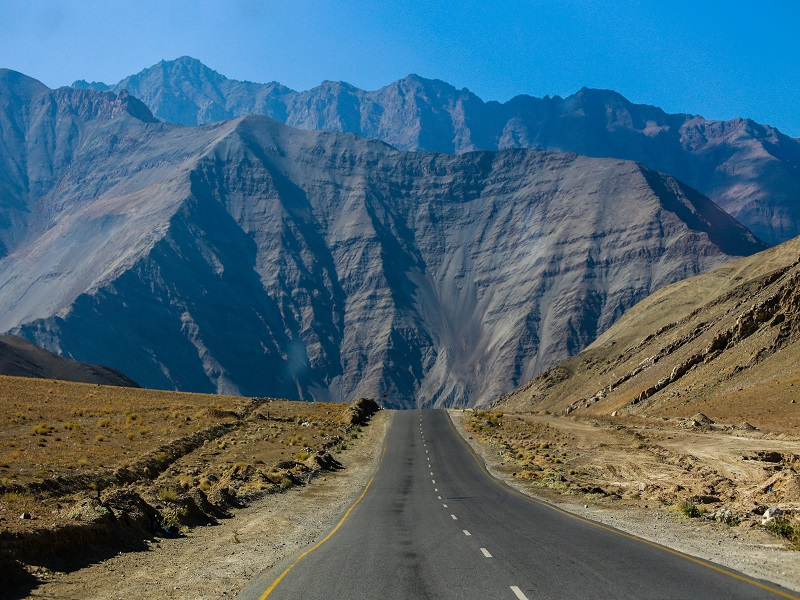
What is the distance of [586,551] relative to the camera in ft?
58.4

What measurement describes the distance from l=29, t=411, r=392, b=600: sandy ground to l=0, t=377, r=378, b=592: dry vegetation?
93 centimetres

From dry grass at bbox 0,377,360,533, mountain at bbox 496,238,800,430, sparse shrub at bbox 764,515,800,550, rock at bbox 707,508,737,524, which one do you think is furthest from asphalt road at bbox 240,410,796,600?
mountain at bbox 496,238,800,430

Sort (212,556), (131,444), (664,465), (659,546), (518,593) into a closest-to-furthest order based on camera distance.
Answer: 1. (518,593)
2. (659,546)
3. (212,556)
4. (131,444)
5. (664,465)

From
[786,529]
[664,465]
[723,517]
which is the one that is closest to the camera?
[786,529]

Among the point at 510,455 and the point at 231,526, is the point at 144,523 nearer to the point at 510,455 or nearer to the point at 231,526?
the point at 231,526

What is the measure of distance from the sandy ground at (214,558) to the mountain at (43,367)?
101011mm

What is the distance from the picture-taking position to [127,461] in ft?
121

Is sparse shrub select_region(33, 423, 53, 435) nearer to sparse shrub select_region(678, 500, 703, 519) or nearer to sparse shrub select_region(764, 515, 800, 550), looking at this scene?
sparse shrub select_region(678, 500, 703, 519)

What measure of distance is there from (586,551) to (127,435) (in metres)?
36.2

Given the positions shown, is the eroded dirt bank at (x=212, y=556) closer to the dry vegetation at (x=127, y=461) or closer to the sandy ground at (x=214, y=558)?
the sandy ground at (x=214, y=558)

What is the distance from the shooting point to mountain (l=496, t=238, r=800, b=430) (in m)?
69.9

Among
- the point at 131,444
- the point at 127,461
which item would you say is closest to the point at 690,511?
the point at 127,461

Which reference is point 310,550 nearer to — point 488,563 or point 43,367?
point 488,563

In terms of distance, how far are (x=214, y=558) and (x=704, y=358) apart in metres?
77.9
